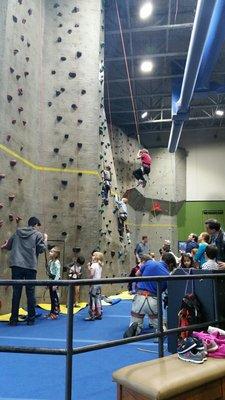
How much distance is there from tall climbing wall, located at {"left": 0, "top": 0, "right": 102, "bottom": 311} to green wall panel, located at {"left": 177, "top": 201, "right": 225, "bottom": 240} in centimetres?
1024

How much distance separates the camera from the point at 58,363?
3.48 metres

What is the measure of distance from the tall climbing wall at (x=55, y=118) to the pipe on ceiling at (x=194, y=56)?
2456 millimetres

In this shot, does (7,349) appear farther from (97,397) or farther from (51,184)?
(51,184)

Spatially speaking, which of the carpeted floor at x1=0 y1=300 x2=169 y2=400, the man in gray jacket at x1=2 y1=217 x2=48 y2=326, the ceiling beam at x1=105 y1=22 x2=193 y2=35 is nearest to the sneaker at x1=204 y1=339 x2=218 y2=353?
the carpeted floor at x1=0 y1=300 x2=169 y2=400

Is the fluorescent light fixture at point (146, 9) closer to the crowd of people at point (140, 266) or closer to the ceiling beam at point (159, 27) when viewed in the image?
Answer: the ceiling beam at point (159, 27)

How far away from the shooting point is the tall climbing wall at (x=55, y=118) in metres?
7.19

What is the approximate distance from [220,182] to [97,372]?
16167 millimetres

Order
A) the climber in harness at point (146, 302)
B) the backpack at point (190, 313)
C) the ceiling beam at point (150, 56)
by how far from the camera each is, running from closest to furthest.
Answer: the backpack at point (190, 313) → the climber in harness at point (146, 302) → the ceiling beam at point (150, 56)

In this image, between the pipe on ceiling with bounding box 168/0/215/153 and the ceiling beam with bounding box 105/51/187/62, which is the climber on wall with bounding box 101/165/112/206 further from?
the ceiling beam with bounding box 105/51/187/62

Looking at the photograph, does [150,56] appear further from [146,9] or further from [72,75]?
[72,75]

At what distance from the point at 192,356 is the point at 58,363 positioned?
6.30 ft

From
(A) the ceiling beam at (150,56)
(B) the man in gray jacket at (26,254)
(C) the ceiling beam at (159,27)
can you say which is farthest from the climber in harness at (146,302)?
(A) the ceiling beam at (150,56)

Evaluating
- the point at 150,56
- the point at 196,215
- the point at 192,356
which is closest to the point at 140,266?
the point at 192,356

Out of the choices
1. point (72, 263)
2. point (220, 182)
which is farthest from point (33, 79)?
point (220, 182)
